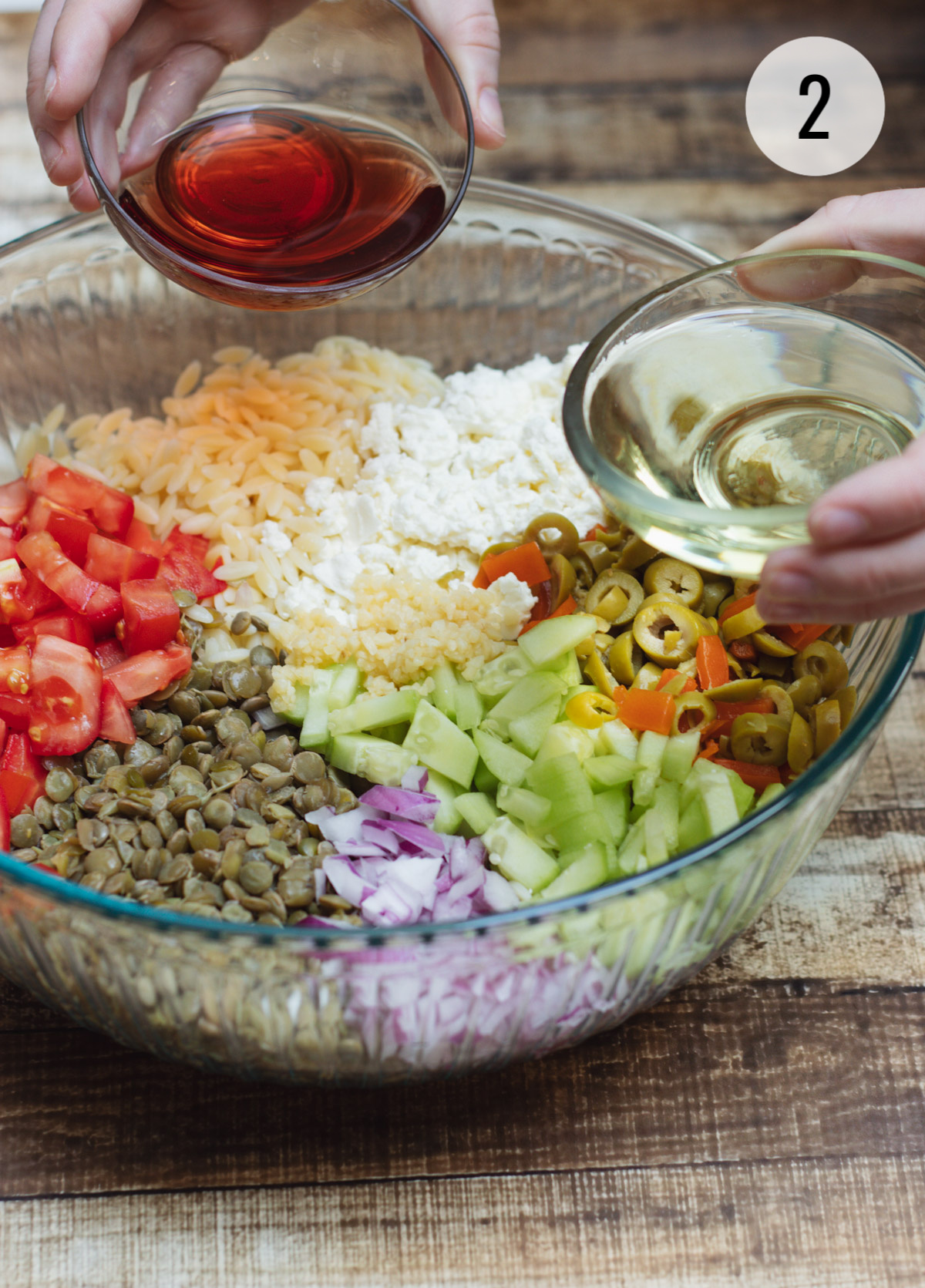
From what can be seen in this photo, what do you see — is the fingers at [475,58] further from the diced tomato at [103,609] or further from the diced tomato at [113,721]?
the diced tomato at [113,721]

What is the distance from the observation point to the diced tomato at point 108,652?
1754mm

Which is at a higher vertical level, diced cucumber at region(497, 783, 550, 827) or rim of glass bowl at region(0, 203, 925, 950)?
rim of glass bowl at region(0, 203, 925, 950)

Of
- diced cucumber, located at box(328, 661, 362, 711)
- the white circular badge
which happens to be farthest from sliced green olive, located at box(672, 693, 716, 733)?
the white circular badge

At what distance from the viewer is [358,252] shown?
1.65m

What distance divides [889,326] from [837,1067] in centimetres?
105

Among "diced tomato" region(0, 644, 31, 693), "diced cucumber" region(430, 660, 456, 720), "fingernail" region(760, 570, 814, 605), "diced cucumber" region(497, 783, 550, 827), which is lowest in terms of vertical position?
"diced cucumber" region(497, 783, 550, 827)

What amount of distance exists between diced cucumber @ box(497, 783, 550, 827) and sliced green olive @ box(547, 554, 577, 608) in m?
0.36

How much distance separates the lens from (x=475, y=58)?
1.76 m

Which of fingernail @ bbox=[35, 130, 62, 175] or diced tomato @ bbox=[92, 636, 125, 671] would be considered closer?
fingernail @ bbox=[35, 130, 62, 175]

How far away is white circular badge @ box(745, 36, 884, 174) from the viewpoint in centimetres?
271

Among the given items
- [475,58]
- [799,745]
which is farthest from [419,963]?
[475,58]

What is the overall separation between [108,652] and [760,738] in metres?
1.02

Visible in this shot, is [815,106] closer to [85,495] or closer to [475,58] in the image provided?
[475,58]

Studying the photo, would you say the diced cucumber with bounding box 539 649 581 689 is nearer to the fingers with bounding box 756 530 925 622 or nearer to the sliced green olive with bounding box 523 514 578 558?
the sliced green olive with bounding box 523 514 578 558
